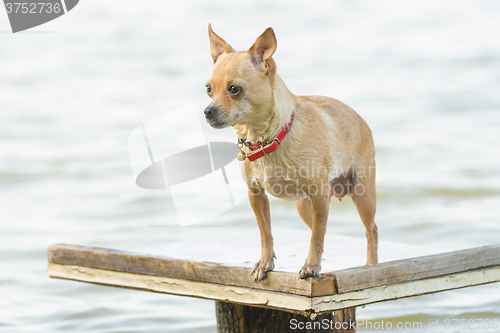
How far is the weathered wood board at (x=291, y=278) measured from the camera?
9.80 ft

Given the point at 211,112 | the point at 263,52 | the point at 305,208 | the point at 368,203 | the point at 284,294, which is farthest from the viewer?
the point at 305,208

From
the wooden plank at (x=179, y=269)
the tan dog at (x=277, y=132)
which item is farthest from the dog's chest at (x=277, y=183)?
the wooden plank at (x=179, y=269)

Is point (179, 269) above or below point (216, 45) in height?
below

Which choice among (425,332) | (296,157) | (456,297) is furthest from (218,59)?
(456,297)

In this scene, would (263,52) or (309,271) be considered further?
(309,271)

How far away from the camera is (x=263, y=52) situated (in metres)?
2.76

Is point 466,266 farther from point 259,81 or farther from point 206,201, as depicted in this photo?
point 206,201

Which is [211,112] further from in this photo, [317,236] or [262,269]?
[262,269]

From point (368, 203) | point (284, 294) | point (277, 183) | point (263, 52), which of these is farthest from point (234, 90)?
point (368, 203)

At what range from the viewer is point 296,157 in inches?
113

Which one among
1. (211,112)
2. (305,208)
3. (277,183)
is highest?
(211,112)

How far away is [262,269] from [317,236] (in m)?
0.32

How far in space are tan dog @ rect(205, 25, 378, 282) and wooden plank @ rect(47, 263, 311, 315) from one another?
0.13 meters

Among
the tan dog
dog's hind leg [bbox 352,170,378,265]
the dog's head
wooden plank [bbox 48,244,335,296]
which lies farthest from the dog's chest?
dog's hind leg [bbox 352,170,378,265]
